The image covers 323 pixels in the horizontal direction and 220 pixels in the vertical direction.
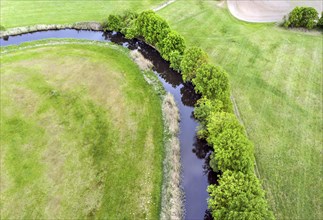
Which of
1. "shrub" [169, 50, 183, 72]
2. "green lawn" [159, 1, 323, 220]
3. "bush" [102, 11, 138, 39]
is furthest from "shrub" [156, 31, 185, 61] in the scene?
"bush" [102, 11, 138, 39]

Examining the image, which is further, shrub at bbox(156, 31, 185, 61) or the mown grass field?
shrub at bbox(156, 31, 185, 61)

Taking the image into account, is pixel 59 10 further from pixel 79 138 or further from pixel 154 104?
pixel 79 138

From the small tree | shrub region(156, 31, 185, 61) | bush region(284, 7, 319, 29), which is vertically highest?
bush region(284, 7, 319, 29)

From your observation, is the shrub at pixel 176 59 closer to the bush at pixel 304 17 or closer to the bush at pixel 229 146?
the bush at pixel 229 146

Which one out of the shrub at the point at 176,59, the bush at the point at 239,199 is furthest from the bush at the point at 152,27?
the bush at the point at 239,199

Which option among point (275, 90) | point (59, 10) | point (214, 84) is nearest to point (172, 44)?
point (214, 84)

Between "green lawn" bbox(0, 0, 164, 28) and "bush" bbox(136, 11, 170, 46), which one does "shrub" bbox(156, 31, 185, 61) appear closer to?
"bush" bbox(136, 11, 170, 46)


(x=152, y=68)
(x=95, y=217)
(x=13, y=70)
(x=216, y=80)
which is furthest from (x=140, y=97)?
(x=13, y=70)
